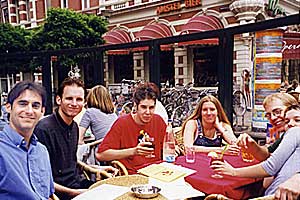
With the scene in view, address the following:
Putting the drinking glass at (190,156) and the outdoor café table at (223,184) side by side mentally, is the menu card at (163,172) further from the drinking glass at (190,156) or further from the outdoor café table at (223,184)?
the drinking glass at (190,156)

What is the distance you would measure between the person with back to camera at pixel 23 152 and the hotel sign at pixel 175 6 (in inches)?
519

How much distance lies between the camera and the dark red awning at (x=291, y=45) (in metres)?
7.70

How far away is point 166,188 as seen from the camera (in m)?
2.16

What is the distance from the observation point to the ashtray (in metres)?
1.98

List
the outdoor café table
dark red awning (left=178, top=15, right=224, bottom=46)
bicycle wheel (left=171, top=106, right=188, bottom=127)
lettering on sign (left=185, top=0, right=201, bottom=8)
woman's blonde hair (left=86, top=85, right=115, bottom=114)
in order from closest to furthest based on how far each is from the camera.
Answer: the outdoor café table < woman's blonde hair (left=86, top=85, right=115, bottom=114) < bicycle wheel (left=171, top=106, right=188, bottom=127) < dark red awning (left=178, top=15, right=224, bottom=46) < lettering on sign (left=185, top=0, right=201, bottom=8)

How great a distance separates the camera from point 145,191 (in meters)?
2.03

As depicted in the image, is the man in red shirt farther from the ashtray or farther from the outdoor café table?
the ashtray

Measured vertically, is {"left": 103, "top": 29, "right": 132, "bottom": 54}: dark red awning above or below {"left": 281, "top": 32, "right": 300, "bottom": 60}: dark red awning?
above

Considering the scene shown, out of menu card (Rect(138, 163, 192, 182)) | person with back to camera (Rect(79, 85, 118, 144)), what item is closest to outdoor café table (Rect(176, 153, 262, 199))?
menu card (Rect(138, 163, 192, 182))

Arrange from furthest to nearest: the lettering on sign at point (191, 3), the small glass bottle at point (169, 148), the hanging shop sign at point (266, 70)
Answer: the lettering on sign at point (191, 3) → the hanging shop sign at point (266, 70) → the small glass bottle at point (169, 148)

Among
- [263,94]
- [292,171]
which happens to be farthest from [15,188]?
[263,94]

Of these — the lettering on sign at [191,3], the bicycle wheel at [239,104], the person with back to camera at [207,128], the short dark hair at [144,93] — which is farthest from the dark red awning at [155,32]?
the short dark hair at [144,93]

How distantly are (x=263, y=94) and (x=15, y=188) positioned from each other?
5.23 meters

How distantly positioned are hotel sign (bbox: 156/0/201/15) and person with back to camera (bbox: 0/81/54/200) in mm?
13181
